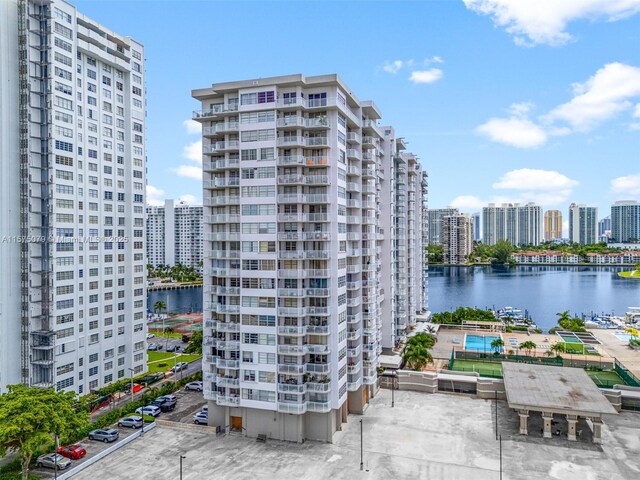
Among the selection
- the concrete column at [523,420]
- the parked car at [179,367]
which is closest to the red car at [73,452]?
the parked car at [179,367]

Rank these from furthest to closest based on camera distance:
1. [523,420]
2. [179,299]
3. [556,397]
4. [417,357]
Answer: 1. [179,299]
2. [417,357]
3. [556,397]
4. [523,420]

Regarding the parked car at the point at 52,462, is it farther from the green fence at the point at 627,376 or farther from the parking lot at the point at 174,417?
the green fence at the point at 627,376

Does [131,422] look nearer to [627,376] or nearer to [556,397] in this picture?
[556,397]

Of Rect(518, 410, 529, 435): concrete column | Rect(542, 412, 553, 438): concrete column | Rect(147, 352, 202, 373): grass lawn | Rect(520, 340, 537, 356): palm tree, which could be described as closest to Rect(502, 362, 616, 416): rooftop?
Rect(542, 412, 553, 438): concrete column

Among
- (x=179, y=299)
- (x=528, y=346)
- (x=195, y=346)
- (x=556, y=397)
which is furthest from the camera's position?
(x=179, y=299)

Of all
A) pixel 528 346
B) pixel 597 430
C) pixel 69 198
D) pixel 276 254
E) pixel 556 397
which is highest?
pixel 69 198

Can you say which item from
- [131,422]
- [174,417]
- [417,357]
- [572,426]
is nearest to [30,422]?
[131,422]

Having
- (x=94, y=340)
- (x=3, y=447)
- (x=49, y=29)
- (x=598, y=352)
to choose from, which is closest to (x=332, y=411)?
(x=3, y=447)

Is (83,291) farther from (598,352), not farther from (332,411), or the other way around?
(598,352)
